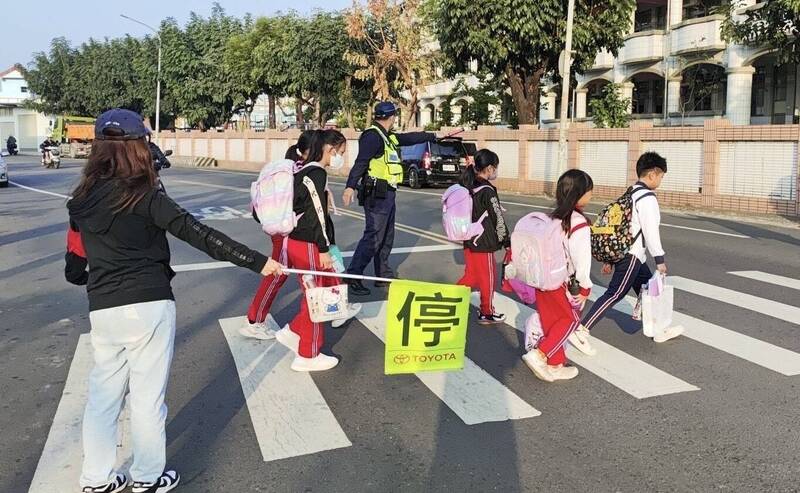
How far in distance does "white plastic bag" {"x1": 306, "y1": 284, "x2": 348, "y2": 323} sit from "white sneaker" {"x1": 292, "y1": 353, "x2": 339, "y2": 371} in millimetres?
354

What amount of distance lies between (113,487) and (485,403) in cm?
218

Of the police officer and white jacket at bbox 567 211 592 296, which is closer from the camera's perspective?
white jacket at bbox 567 211 592 296

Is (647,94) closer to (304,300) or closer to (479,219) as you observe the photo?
(479,219)

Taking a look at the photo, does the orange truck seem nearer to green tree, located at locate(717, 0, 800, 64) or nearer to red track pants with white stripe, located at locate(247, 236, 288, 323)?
green tree, located at locate(717, 0, 800, 64)

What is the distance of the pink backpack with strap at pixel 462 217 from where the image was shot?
629 centimetres

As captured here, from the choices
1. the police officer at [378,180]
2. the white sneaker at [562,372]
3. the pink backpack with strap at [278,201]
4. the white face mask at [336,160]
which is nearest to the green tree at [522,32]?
the police officer at [378,180]

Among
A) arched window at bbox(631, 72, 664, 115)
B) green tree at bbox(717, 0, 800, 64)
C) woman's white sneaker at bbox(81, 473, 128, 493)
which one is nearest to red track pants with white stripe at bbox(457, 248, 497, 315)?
woman's white sneaker at bbox(81, 473, 128, 493)

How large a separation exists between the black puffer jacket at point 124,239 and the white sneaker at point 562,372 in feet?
8.82

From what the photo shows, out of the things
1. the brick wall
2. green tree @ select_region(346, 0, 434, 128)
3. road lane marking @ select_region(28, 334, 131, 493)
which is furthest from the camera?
green tree @ select_region(346, 0, 434, 128)

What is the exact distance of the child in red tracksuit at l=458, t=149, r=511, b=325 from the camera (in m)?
6.30

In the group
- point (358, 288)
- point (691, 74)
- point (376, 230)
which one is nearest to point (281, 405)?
point (358, 288)

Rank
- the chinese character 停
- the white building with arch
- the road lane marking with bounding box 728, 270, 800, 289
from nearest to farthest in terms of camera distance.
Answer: the chinese character 停, the road lane marking with bounding box 728, 270, 800, 289, the white building with arch

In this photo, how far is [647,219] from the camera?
5504 mm

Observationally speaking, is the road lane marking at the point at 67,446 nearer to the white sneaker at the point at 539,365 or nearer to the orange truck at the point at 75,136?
the white sneaker at the point at 539,365
